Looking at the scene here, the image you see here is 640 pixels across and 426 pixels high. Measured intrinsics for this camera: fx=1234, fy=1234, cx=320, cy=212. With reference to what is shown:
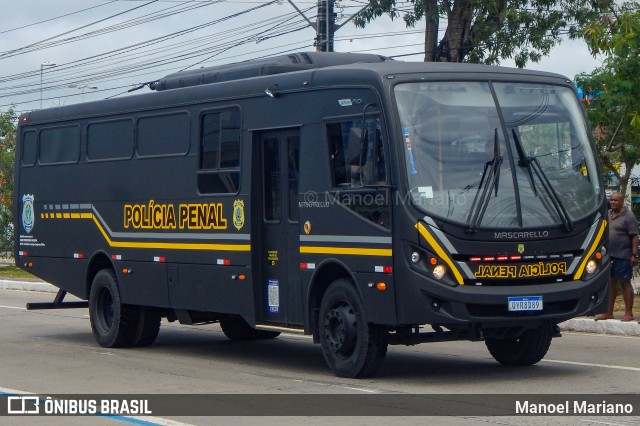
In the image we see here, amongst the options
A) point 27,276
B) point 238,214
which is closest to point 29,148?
point 238,214

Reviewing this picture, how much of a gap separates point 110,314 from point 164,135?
2.79 meters

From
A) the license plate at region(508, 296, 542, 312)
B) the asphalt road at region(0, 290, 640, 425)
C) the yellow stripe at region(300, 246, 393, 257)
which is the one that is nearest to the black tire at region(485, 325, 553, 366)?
the asphalt road at region(0, 290, 640, 425)

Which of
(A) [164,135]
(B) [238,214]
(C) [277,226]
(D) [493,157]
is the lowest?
(C) [277,226]

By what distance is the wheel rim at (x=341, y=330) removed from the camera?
12.3m

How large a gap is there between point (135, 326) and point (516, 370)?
5.77m

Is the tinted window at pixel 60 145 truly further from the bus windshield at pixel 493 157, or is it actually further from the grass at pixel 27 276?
the grass at pixel 27 276

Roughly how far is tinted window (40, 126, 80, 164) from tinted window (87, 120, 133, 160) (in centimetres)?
39

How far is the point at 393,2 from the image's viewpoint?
92.0ft

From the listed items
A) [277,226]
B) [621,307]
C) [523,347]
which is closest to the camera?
[523,347]

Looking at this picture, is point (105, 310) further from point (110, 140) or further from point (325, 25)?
point (325, 25)

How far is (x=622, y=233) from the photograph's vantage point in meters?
17.1

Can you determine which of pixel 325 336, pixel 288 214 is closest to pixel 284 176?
pixel 288 214

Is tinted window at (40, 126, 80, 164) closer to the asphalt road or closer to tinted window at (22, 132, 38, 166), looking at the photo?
tinted window at (22, 132, 38, 166)

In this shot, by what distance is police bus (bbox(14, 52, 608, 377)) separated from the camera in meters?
11.7
